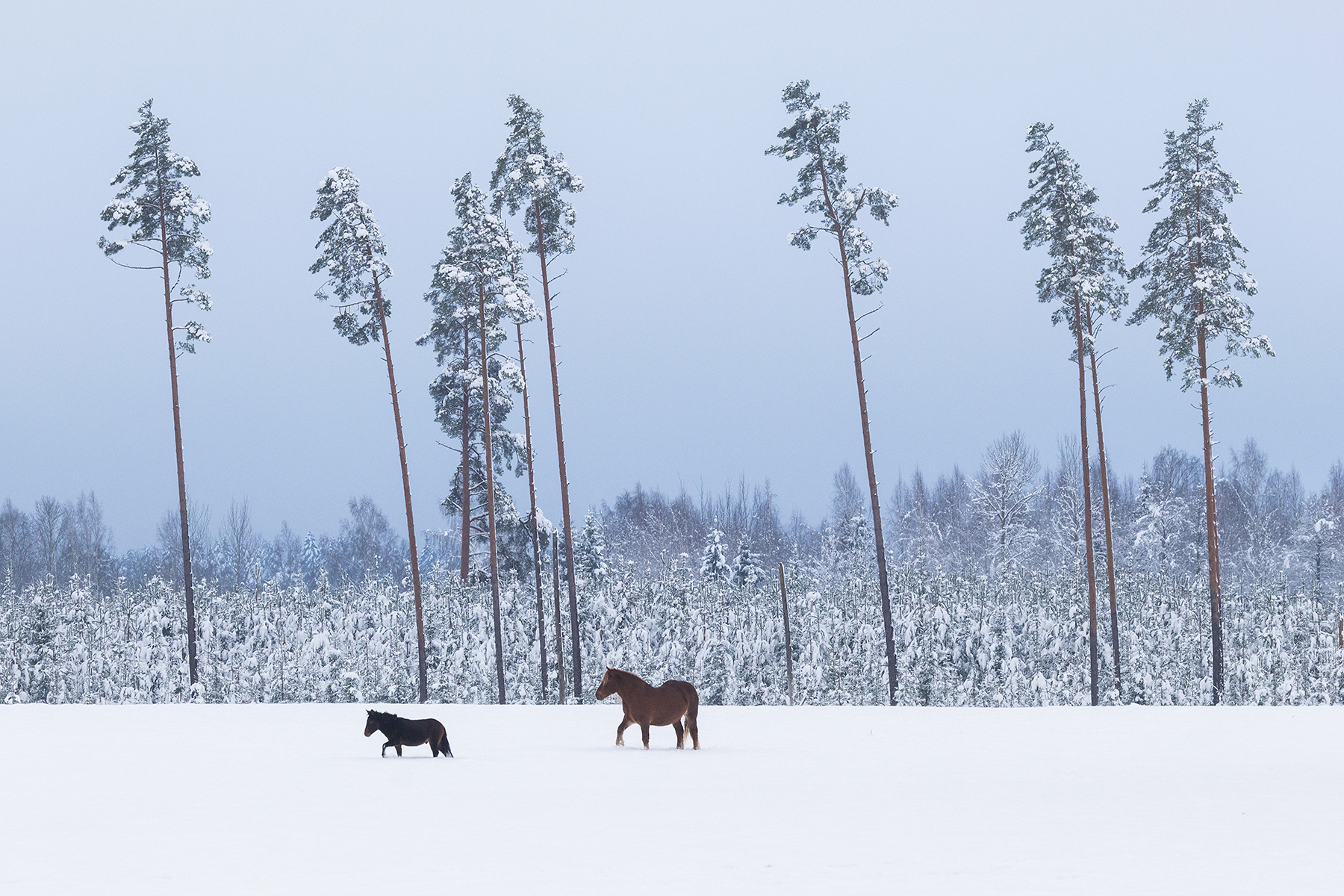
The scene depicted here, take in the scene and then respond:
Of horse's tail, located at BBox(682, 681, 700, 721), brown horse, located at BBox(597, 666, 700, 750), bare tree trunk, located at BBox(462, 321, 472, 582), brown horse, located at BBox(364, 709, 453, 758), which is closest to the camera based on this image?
brown horse, located at BBox(364, 709, 453, 758)

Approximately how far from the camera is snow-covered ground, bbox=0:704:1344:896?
6.98 meters

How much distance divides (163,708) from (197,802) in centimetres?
1611

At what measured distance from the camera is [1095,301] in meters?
32.4

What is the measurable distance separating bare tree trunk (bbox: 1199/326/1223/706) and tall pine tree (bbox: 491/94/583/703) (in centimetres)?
1750

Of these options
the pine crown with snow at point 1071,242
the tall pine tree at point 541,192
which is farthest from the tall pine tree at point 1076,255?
the tall pine tree at point 541,192

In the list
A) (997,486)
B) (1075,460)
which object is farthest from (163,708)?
(1075,460)

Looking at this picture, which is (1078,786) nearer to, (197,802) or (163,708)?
(197,802)

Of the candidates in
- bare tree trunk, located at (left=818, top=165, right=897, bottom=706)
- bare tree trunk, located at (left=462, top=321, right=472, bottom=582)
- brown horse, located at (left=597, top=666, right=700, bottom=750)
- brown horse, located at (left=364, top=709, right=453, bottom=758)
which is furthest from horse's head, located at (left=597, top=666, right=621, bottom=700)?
bare tree trunk, located at (left=462, top=321, right=472, bottom=582)

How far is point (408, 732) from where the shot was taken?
1436 centimetres

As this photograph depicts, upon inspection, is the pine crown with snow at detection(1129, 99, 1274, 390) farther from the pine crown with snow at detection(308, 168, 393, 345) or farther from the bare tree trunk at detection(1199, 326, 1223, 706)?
the pine crown with snow at detection(308, 168, 393, 345)

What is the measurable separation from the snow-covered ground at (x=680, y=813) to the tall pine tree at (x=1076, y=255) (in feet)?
50.5

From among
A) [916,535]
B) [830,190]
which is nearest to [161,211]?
[830,190]

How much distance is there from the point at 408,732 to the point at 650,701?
10.2 feet

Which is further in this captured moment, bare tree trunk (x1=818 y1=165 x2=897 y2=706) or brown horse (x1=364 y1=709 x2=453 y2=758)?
bare tree trunk (x1=818 y1=165 x2=897 y2=706)
